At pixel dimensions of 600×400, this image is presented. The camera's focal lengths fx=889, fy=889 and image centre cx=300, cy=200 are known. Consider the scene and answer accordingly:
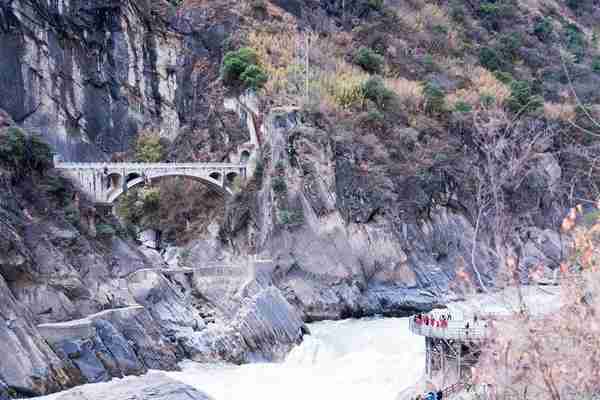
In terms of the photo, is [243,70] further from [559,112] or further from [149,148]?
[559,112]

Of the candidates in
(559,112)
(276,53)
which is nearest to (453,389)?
(276,53)

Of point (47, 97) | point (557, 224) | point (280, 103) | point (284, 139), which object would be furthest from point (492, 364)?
point (47, 97)

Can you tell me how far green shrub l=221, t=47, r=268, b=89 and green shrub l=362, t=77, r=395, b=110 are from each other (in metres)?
8.29

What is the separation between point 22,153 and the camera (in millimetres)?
49750

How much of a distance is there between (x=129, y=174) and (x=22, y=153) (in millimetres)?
16220

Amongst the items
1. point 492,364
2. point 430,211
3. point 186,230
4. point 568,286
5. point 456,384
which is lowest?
point 186,230

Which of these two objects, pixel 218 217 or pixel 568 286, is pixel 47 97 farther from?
pixel 568 286

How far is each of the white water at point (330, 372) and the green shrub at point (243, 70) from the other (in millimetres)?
26142

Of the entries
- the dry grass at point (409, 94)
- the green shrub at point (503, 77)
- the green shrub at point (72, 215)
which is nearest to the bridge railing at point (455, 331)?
the green shrub at point (72, 215)

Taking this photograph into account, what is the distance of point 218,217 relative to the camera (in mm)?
68375

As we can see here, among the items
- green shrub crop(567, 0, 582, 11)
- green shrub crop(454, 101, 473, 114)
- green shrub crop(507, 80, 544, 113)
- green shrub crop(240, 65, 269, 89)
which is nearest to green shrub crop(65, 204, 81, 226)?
green shrub crop(240, 65, 269, 89)

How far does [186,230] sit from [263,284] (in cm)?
1702

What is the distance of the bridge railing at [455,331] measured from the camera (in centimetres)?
3316

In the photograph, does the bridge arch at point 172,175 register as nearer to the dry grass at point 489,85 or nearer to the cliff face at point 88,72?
the cliff face at point 88,72
